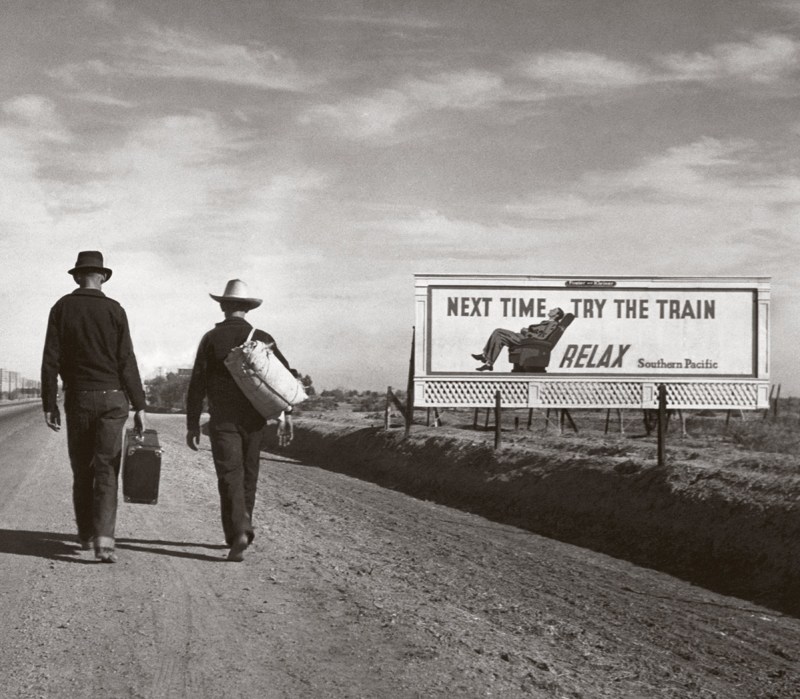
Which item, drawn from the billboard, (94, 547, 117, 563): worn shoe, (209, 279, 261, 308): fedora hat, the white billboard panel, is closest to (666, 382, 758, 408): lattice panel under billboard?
the billboard

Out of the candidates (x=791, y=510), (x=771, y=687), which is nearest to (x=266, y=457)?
(x=791, y=510)

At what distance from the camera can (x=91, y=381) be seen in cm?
707

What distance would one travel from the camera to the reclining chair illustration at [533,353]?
995 inches

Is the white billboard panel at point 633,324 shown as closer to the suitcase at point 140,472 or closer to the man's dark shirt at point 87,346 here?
the suitcase at point 140,472

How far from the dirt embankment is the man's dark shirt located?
596 centimetres

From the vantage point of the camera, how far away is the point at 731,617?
7680mm

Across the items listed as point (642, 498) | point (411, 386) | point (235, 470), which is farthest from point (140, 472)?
point (411, 386)

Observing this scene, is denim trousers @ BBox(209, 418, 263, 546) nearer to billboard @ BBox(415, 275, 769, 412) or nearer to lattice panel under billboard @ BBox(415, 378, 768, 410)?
lattice panel under billboard @ BBox(415, 378, 768, 410)

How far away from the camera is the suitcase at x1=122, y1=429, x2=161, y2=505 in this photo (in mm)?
7699

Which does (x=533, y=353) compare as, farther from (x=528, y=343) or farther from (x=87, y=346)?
(x=87, y=346)

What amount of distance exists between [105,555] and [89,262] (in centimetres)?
212

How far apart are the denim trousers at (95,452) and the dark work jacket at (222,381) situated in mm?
588

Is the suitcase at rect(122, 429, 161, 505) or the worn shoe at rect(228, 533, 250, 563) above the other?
the suitcase at rect(122, 429, 161, 505)

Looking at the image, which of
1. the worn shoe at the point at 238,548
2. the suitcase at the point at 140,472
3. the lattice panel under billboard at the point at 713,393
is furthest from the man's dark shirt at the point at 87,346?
the lattice panel under billboard at the point at 713,393
